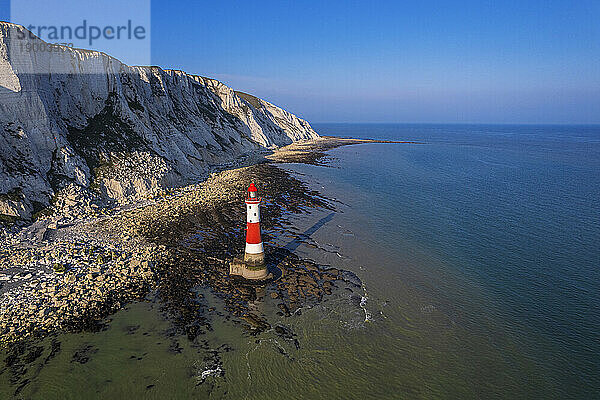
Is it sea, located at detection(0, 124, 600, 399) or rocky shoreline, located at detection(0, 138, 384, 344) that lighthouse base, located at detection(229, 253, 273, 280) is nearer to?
rocky shoreline, located at detection(0, 138, 384, 344)

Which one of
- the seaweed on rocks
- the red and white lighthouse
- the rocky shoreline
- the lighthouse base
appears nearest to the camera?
the rocky shoreline

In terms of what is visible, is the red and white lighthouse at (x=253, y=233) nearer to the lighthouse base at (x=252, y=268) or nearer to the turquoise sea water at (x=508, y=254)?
the lighthouse base at (x=252, y=268)

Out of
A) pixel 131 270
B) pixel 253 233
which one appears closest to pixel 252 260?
pixel 253 233

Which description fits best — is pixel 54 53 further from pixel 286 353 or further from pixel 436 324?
pixel 436 324

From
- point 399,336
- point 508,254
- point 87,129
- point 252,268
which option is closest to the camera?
point 399,336

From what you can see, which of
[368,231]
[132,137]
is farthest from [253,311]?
[132,137]

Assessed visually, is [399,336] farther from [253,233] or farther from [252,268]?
[253,233]

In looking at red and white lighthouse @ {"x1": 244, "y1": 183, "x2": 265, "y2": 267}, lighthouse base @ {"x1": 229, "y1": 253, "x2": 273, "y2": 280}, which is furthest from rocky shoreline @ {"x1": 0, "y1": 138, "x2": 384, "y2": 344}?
red and white lighthouse @ {"x1": 244, "y1": 183, "x2": 265, "y2": 267}
